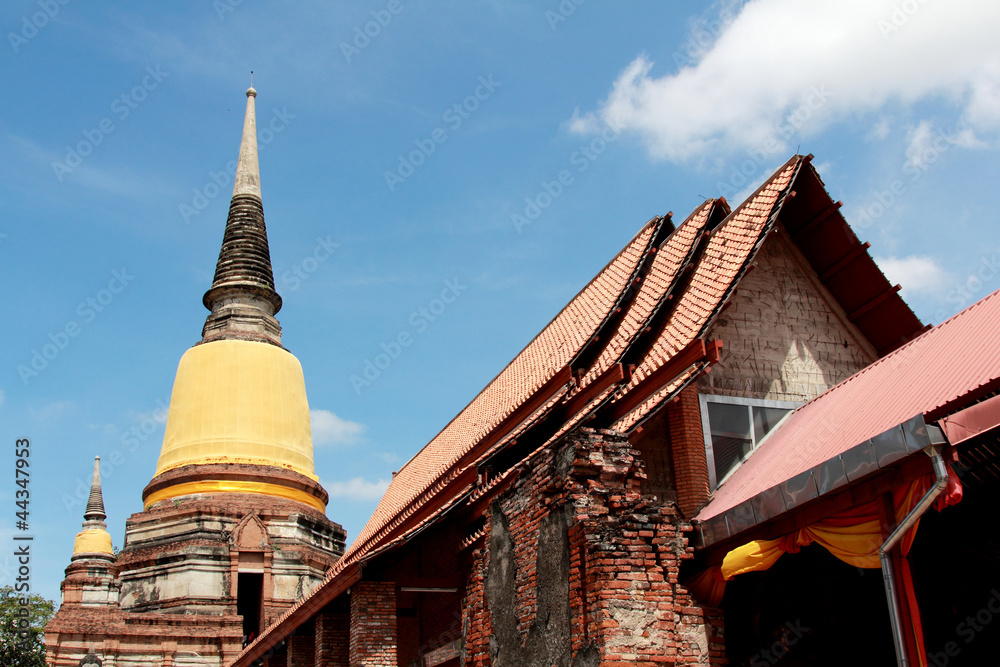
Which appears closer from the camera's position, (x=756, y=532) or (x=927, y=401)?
(x=927, y=401)

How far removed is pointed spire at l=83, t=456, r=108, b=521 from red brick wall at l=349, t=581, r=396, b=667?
56.8 ft

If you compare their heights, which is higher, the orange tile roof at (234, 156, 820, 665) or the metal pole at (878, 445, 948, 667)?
the orange tile roof at (234, 156, 820, 665)

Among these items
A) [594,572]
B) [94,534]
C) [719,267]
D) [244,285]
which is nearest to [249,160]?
[244,285]

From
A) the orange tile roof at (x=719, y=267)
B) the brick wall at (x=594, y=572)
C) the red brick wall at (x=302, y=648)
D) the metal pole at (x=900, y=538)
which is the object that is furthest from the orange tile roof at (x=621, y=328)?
the metal pole at (x=900, y=538)

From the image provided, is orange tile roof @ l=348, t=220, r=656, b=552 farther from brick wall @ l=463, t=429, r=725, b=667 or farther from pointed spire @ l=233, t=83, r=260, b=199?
pointed spire @ l=233, t=83, r=260, b=199

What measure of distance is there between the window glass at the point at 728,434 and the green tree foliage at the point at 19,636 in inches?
1089

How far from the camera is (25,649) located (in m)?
31.8

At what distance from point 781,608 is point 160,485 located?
1987 cm

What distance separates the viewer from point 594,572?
8.14m

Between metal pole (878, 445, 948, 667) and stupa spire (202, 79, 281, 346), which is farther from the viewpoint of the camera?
stupa spire (202, 79, 281, 346)

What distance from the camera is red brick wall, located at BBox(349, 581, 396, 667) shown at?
13156mm

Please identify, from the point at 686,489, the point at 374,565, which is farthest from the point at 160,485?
the point at 686,489

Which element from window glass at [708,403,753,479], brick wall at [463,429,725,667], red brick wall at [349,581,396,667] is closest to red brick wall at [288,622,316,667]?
red brick wall at [349,581,396,667]

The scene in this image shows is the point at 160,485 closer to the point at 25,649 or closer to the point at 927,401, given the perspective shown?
the point at 25,649
